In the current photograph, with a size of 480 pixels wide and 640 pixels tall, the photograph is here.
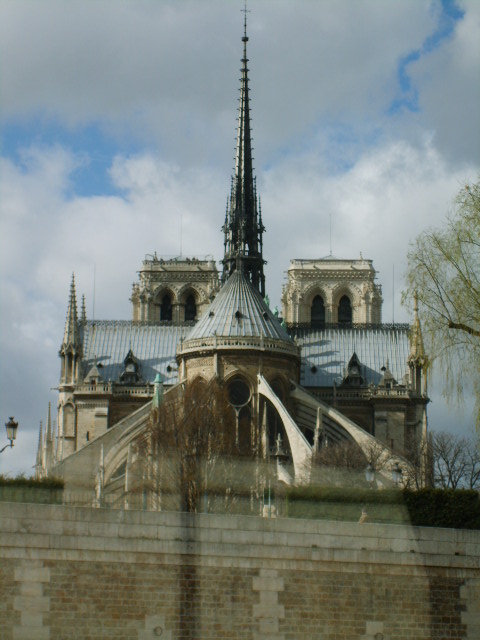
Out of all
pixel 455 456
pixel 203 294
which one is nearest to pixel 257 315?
pixel 455 456

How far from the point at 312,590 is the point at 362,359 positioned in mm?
56795

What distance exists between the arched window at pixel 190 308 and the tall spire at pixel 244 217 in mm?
11436

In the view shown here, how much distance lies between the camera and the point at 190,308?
104m

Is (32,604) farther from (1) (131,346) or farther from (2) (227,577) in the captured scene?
(1) (131,346)

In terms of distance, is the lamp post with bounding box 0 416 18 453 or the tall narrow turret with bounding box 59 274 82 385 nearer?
the lamp post with bounding box 0 416 18 453

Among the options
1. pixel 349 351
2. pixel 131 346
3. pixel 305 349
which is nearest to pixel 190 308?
pixel 131 346

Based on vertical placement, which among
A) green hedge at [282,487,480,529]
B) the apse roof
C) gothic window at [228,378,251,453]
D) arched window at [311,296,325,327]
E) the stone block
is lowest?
the stone block

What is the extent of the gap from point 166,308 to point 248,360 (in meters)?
28.5

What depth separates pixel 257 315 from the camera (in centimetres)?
7838

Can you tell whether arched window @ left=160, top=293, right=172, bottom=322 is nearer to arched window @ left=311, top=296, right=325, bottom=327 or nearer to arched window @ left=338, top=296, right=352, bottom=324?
arched window @ left=311, top=296, right=325, bottom=327

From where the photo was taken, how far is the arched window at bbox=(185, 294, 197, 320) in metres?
104

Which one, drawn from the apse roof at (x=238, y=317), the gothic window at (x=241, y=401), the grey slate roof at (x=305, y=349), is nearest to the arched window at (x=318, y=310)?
the grey slate roof at (x=305, y=349)

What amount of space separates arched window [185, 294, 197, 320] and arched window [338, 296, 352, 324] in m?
10.1

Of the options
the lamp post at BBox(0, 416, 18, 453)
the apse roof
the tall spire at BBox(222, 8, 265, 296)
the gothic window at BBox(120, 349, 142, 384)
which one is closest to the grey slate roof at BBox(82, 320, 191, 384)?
the gothic window at BBox(120, 349, 142, 384)
